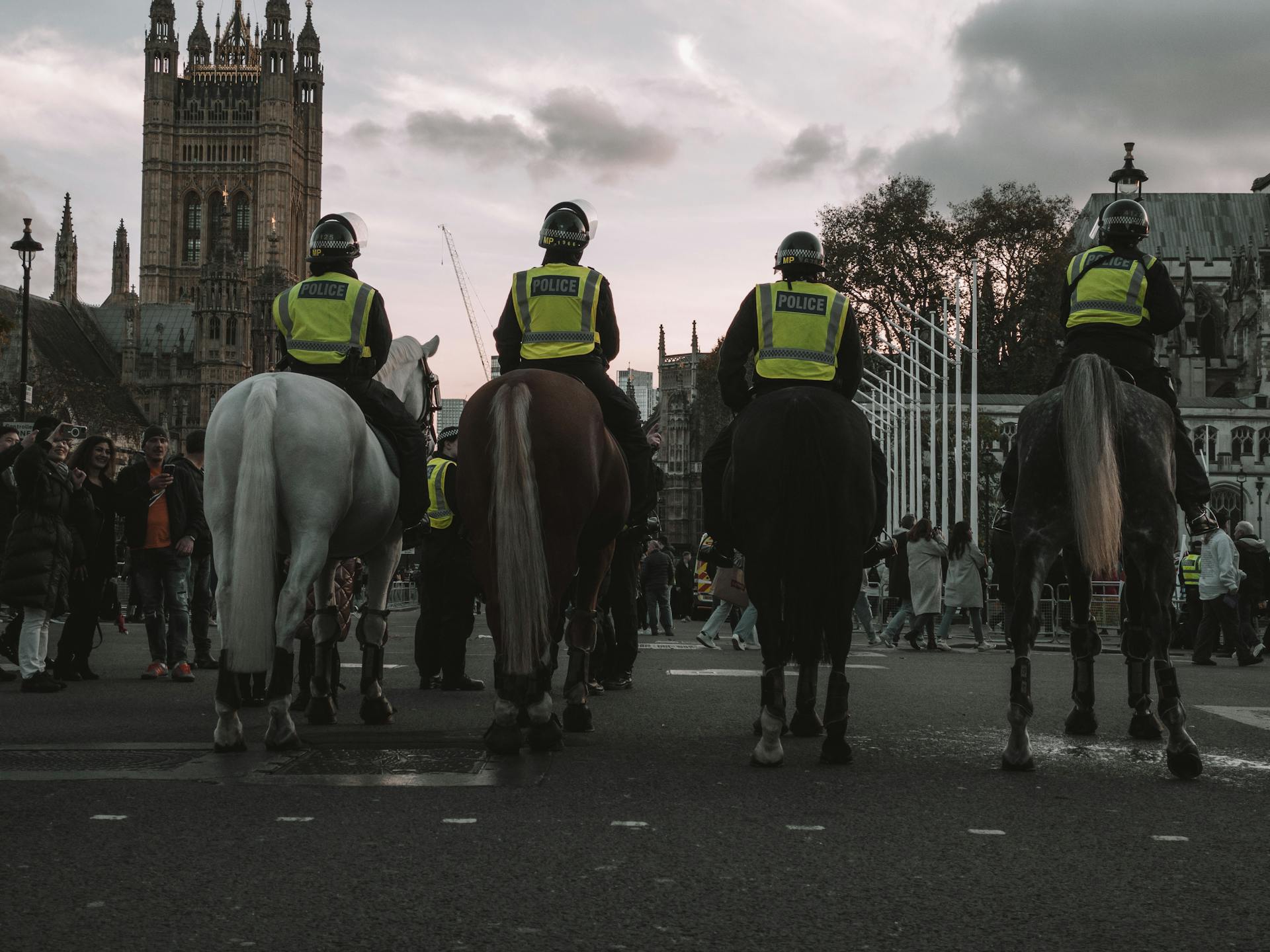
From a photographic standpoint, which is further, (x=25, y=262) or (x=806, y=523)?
(x=25, y=262)

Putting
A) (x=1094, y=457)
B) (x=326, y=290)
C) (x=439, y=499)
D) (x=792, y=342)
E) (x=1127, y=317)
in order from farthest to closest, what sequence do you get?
1. (x=439, y=499)
2. (x=326, y=290)
3. (x=1127, y=317)
4. (x=792, y=342)
5. (x=1094, y=457)

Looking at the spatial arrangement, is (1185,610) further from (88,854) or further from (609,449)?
(88,854)

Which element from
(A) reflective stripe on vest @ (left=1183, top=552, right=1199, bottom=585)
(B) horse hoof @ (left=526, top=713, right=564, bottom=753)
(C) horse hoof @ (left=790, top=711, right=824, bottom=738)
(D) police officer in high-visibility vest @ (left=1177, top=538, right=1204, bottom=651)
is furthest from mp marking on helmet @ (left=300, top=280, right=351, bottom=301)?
(A) reflective stripe on vest @ (left=1183, top=552, right=1199, bottom=585)

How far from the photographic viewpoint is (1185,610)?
2572 cm

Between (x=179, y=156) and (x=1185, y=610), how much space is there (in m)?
140

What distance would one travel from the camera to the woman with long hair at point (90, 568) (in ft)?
40.1

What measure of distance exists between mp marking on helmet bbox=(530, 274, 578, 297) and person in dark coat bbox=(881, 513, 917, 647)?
14.5 meters

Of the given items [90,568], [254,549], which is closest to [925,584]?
[90,568]

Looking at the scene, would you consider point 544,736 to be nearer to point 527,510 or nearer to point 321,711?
point 527,510

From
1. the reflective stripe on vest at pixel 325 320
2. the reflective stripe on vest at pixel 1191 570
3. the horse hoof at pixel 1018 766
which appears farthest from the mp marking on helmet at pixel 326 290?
the reflective stripe on vest at pixel 1191 570

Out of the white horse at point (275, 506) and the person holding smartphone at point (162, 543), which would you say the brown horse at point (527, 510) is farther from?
the person holding smartphone at point (162, 543)

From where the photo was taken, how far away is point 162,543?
1245 cm

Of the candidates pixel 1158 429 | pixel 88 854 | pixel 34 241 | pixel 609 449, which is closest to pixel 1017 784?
pixel 1158 429

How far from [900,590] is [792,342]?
16.3 metres
